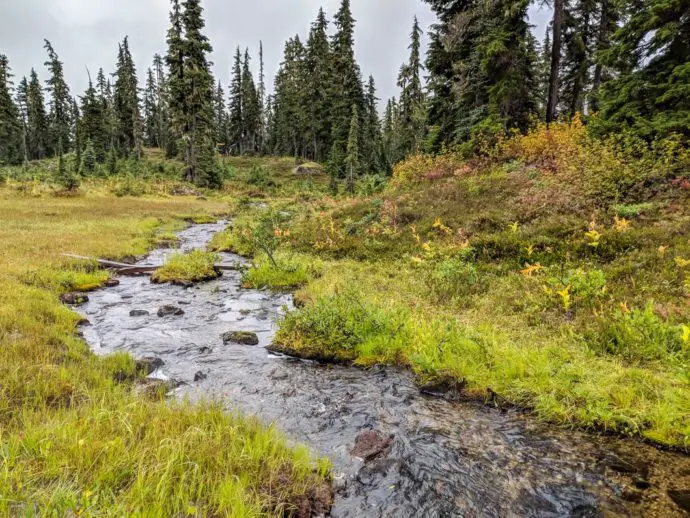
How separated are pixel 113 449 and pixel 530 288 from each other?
8080 mm

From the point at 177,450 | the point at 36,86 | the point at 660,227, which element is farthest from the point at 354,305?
the point at 36,86

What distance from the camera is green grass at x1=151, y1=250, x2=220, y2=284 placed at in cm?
1216

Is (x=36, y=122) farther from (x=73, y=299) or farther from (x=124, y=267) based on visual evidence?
(x=73, y=299)

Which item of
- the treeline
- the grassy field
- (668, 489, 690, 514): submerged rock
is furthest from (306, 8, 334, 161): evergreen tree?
(668, 489, 690, 514): submerged rock

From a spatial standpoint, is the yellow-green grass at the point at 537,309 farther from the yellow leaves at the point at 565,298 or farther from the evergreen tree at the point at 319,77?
the evergreen tree at the point at 319,77

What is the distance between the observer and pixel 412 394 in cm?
566

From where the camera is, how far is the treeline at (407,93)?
13117 millimetres

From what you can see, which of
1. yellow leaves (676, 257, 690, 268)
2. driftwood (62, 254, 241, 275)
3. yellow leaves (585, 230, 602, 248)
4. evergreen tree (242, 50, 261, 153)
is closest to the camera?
yellow leaves (676, 257, 690, 268)

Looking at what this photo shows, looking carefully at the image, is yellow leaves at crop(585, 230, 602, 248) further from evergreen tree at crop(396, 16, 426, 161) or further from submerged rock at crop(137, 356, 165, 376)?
evergreen tree at crop(396, 16, 426, 161)

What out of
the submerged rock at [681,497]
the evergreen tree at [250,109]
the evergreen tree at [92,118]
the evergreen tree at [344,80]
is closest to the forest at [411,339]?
the submerged rock at [681,497]

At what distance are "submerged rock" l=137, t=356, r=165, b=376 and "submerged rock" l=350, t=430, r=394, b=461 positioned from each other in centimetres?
350

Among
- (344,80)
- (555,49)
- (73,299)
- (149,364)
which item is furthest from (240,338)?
(344,80)

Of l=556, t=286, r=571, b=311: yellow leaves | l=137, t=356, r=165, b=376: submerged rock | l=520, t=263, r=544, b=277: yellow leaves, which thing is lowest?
l=137, t=356, r=165, b=376: submerged rock

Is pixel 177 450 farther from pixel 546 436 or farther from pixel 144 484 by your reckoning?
pixel 546 436
